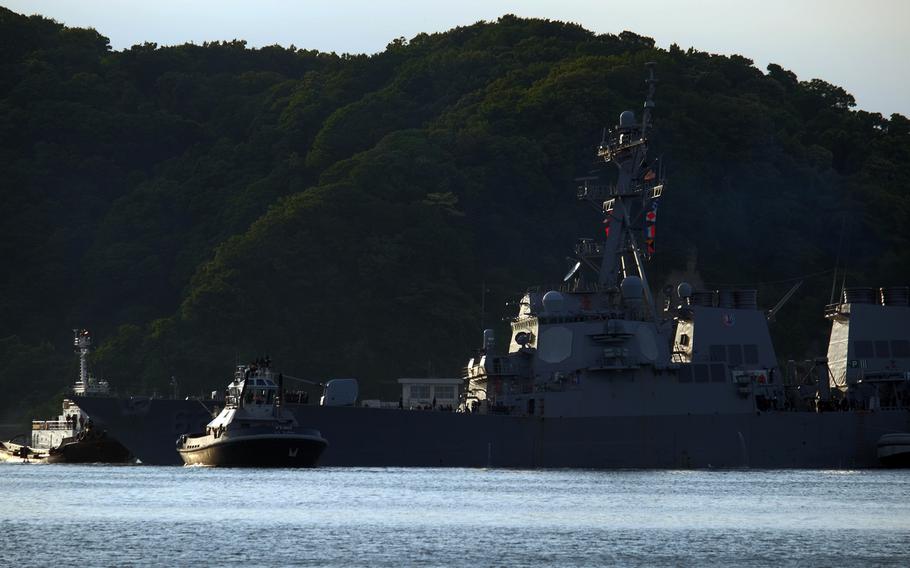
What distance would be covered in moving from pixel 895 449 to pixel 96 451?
33850 millimetres

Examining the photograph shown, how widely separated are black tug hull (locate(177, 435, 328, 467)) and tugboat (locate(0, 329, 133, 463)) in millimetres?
13550

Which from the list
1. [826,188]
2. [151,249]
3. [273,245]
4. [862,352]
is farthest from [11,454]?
[826,188]

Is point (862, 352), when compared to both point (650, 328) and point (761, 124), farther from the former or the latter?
point (761, 124)

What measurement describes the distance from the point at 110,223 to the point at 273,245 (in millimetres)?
21248

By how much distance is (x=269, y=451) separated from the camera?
54656mm

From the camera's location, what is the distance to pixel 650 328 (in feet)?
193

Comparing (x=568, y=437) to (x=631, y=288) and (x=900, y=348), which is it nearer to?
(x=631, y=288)

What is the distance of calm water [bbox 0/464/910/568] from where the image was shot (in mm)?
32250

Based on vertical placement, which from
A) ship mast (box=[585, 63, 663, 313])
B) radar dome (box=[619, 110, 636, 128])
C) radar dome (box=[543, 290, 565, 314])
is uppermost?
radar dome (box=[619, 110, 636, 128])

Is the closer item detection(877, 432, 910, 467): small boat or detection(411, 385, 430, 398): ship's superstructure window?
detection(877, 432, 910, 467): small boat

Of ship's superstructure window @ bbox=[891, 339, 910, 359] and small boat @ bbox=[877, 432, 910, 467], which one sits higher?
ship's superstructure window @ bbox=[891, 339, 910, 359]

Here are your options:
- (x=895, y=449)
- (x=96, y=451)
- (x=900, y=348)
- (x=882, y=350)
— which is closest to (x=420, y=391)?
(x=96, y=451)

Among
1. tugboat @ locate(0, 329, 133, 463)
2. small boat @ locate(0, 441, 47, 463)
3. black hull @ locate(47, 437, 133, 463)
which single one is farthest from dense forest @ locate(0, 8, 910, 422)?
black hull @ locate(47, 437, 133, 463)

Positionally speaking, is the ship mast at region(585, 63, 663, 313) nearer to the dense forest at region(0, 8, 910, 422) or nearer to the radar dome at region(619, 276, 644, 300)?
the radar dome at region(619, 276, 644, 300)
